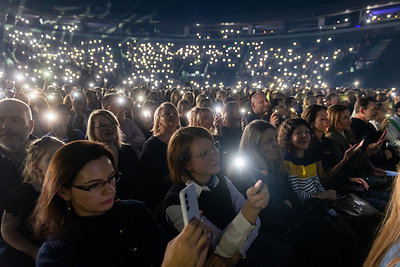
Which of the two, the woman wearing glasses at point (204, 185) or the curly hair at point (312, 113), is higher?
the curly hair at point (312, 113)

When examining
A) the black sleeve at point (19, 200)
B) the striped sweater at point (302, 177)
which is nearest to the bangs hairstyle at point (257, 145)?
the striped sweater at point (302, 177)

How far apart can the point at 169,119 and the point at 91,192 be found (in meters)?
3.07

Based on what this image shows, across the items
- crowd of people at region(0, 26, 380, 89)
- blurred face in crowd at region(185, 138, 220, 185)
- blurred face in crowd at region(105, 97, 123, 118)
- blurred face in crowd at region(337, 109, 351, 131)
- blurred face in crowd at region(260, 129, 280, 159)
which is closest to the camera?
blurred face in crowd at region(185, 138, 220, 185)

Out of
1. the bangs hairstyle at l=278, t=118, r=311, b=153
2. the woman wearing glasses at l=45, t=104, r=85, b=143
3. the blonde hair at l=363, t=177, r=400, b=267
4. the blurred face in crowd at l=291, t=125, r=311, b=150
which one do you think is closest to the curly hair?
the bangs hairstyle at l=278, t=118, r=311, b=153

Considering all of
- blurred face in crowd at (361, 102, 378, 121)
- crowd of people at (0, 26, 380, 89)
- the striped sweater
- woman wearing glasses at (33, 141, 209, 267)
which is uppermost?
crowd of people at (0, 26, 380, 89)

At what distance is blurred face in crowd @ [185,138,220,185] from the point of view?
243cm

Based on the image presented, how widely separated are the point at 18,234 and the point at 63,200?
3.51 ft

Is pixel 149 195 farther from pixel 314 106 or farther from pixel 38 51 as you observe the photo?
pixel 38 51

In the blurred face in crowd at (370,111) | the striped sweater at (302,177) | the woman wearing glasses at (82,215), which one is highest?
the blurred face in crowd at (370,111)

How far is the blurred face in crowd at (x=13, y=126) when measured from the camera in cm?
308

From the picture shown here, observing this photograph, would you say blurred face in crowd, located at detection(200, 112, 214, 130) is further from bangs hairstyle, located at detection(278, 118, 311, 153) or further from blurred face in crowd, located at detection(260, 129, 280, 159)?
blurred face in crowd, located at detection(260, 129, 280, 159)

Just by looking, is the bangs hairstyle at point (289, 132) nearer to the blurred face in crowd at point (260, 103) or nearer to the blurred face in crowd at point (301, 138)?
the blurred face in crowd at point (301, 138)

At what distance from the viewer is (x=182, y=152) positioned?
2500mm

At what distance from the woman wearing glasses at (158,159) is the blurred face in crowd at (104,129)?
662 mm
